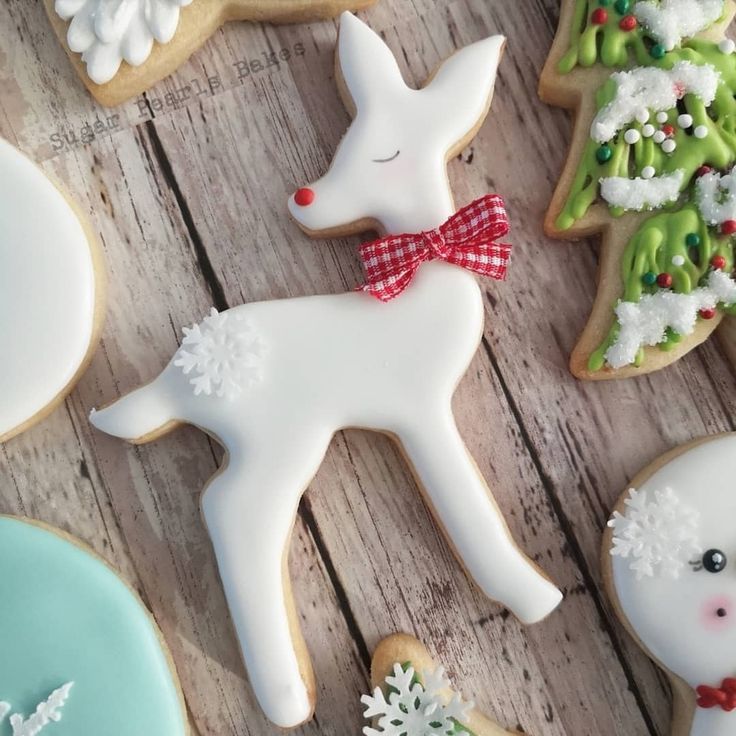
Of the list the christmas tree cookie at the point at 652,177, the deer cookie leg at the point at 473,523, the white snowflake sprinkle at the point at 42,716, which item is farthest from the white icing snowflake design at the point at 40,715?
the christmas tree cookie at the point at 652,177

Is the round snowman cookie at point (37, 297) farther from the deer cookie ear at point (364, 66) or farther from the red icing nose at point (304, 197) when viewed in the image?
the deer cookie ear at point (364, 66)

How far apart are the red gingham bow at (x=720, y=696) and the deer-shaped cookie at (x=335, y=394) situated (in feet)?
0.68

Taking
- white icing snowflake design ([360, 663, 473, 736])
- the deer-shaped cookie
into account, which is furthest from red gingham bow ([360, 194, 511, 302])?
white icing snowflake design ([360, 663, 473, 736])

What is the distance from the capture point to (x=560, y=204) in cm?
106

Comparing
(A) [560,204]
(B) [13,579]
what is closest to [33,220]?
(B) [13,579]

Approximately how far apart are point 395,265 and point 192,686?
599 millimetres

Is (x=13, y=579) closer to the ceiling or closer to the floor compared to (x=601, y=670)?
closer to the ceiling

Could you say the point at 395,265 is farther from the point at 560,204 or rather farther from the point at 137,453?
the point at 137,453

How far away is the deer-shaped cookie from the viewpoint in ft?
3.21

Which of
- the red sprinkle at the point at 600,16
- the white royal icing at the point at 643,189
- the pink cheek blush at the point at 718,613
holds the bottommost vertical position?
the pink cheek blush at the point at 718,613

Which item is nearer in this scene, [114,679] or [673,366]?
[114,679]

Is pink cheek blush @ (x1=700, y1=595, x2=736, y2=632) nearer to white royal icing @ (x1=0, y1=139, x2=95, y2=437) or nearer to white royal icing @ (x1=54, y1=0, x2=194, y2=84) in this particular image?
white royal icing @ (x1=0, y1=139, x2=95, y2=437)

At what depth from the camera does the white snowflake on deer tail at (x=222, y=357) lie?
0.97 meters

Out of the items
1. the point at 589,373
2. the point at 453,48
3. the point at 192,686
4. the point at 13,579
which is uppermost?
the point at 453,48
